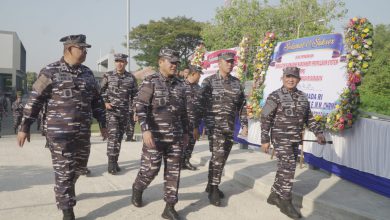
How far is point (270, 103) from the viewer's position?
177 inches

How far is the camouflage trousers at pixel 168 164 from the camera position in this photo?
396cm

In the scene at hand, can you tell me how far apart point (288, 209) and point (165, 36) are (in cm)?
3911

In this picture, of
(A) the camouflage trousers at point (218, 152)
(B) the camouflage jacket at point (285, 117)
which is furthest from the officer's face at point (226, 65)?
(A) the camouflage trousers at point (218, 152)

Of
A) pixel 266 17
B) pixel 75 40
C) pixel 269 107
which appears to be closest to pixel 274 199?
pixel 269 107

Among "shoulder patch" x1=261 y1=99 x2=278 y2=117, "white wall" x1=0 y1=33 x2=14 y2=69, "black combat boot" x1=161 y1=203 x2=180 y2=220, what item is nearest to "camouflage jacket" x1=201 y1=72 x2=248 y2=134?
"shoulder patch" x1=261 y1=99 x2=278 y2=117

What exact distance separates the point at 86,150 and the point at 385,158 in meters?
4.45

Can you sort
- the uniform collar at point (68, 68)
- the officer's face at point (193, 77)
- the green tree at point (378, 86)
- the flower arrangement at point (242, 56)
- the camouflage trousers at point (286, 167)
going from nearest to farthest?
1. the uniform collar at point (68, 68)
2. the camouflage trousers at point (286, 167)
3. the officer's face at point (193, 77)
4. the flower arrangement at point (242, 56)
5. the green tree at point (378, 86)

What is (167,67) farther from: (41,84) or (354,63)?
(354,63)

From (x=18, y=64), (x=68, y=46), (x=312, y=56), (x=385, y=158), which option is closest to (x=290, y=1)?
(x=312, y=56)

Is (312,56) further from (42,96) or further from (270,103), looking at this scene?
(42,96)

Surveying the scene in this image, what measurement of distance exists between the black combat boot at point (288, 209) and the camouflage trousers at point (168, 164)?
1.49m

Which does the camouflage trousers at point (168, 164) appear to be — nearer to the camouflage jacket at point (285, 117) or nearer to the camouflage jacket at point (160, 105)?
the camouflage jacket at point (160, 105)

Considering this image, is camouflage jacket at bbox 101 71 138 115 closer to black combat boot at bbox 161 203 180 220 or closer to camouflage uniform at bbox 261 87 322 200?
black combat boot at bbox 161 203 180 220

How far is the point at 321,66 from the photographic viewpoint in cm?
650
